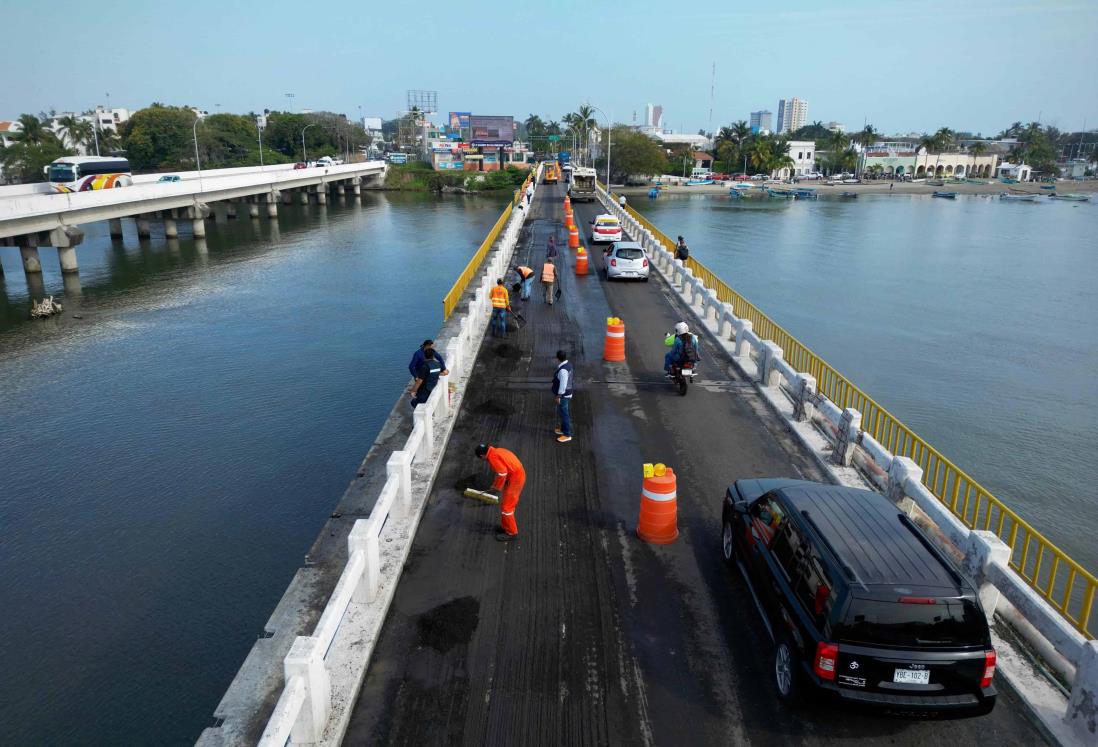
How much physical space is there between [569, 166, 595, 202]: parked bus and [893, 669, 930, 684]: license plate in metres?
65.4

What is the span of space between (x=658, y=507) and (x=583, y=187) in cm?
6583

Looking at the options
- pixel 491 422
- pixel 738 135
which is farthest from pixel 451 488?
pixel 738 135

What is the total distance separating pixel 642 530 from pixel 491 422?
5.03 m

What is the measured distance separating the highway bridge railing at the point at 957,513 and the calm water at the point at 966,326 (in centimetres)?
287

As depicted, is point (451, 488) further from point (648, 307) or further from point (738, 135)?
point (738, 135)

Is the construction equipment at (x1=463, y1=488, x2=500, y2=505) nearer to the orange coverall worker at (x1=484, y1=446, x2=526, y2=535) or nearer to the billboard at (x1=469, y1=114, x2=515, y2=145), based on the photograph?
the orange coverall worker at (x1=484, y1=446, x2=526, y2=535)

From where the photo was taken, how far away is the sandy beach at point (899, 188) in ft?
423

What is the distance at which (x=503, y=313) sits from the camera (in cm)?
2059

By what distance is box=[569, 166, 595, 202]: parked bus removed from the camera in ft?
226

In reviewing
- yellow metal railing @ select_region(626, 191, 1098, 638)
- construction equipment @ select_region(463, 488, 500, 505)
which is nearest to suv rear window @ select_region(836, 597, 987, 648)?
yellow metal railing @ select_region(626, 191, 1098, 638)

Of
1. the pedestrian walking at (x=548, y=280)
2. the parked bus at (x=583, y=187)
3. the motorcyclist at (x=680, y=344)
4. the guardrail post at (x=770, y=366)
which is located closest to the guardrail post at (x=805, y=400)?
the guardrail post at (x=770, y=366)

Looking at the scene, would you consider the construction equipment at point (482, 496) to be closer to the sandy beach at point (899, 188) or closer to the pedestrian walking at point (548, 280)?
the pedestrian walking at point (548, 280)

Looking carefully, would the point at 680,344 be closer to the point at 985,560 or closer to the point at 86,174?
the point at 985,560

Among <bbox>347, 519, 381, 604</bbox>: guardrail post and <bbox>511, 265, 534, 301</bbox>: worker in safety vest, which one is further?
<bbox>511, 265, 534, 301</bbox>: worker in safety vest
